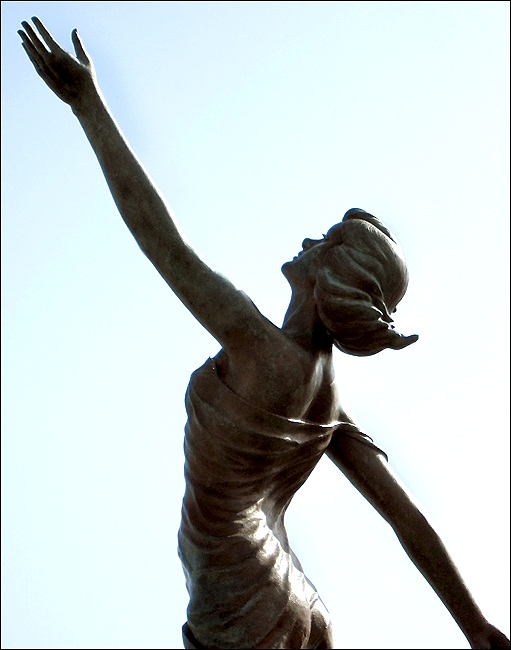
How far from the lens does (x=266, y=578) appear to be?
12.8 ft

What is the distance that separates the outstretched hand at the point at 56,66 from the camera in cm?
411

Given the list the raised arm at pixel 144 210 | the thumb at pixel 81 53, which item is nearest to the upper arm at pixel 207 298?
the raised arm at pixel 144 210

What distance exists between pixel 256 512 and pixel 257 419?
37 cm

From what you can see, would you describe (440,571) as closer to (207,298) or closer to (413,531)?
(413,531)

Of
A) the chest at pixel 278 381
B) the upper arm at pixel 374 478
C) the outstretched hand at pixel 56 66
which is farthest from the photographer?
the upper arm at pixel 374 478

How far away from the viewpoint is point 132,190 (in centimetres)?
401

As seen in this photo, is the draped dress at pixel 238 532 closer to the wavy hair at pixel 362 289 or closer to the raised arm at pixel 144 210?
the raised arm at pixel 144 210

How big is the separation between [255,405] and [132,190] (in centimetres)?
91

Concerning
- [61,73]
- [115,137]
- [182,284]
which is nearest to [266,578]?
[182,284]

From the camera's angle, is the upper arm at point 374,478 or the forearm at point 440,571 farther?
the upper arm at point 374,478

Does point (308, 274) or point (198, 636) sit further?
point (308, 274)

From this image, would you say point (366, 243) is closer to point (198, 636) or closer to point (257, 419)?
point (257, 419)

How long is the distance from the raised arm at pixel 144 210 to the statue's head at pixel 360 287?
330 mm

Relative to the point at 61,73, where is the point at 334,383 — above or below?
below
